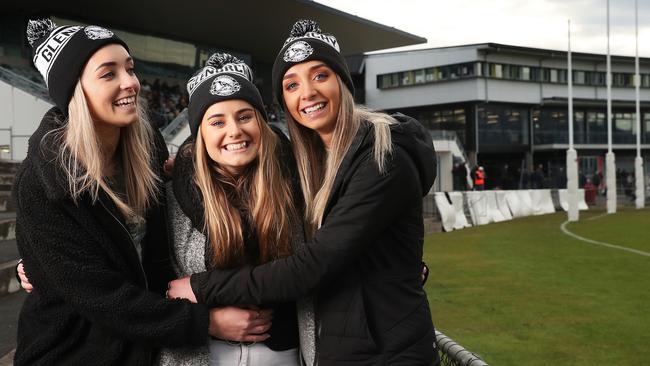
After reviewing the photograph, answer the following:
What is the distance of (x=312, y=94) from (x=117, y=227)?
98 centimetres

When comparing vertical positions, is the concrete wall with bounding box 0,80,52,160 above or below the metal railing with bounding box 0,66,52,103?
below

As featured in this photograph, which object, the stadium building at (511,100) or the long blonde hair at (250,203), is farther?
the stadium building at (511,100)

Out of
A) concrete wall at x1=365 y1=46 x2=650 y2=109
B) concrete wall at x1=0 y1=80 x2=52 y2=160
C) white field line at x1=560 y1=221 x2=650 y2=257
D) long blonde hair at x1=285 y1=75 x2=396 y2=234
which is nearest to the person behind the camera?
long blonde hair at x1=285 y1=75 x2=396 y2=234

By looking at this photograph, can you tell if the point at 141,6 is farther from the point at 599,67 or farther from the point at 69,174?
the point at 599,67

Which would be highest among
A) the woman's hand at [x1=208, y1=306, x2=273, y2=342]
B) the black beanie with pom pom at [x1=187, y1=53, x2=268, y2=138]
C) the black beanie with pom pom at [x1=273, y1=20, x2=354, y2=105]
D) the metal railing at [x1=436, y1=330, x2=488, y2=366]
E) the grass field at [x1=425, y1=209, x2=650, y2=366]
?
the black beanie with pom pom at [x1=273, y1=20, x2=354, y2=105]

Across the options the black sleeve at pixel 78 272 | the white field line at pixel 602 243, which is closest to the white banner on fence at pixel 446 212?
the white field line at pixel 602 243

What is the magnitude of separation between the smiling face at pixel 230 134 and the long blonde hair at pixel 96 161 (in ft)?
0.92

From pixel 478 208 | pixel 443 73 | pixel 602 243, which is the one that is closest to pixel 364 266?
pixel 602 243

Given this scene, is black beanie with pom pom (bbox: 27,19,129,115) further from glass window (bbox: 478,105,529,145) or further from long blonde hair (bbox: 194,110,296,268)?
glass window (bbox: 478,105,529,145)

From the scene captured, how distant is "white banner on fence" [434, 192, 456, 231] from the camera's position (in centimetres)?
2083

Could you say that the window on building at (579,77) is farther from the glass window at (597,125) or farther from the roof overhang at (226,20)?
the roof overhang at (226,20)

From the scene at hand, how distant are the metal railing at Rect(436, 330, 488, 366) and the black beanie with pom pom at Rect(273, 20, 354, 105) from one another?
4.21 ft

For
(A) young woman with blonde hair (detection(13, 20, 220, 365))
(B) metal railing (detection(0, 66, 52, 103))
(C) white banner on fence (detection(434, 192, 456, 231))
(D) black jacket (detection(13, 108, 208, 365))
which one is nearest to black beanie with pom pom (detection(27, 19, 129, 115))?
(A) young woman with blonde hair (detection(13, 20, 220, 365))

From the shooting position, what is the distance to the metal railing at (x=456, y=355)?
2.82m
